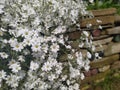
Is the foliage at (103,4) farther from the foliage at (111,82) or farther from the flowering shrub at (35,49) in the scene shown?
the flowering shrub at (35,49)

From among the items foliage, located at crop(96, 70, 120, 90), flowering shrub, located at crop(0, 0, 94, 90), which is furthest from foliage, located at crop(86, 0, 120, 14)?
flowering shrub, located at crop(0, 0, 94, 90)

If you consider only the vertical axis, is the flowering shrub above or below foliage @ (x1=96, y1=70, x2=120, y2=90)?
above

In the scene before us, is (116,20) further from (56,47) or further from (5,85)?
(5,85)

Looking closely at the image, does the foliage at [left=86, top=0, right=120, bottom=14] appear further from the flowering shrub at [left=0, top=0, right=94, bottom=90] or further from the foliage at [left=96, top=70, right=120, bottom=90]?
the flowering shrub at [left=0, top=0, right=94, bottom=90]

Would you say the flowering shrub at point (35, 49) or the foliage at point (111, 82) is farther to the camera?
the foliage at point (111, 82)

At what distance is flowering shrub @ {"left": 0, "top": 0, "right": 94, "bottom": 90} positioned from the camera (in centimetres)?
323

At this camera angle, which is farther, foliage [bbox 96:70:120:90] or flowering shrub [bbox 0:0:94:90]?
foliage [bbox 96:70:120:90]

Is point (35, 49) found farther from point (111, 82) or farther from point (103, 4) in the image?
point (103, 4)

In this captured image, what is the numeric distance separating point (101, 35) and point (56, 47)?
1.19 meters

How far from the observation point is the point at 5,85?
10.7 ft

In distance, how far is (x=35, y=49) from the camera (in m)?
3.20

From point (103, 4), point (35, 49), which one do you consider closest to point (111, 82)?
point (103, 4)

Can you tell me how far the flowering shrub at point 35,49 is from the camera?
10.6 ft

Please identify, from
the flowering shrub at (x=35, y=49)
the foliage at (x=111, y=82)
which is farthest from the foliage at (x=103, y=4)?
the flowering shrub at (x=35, y=49)
